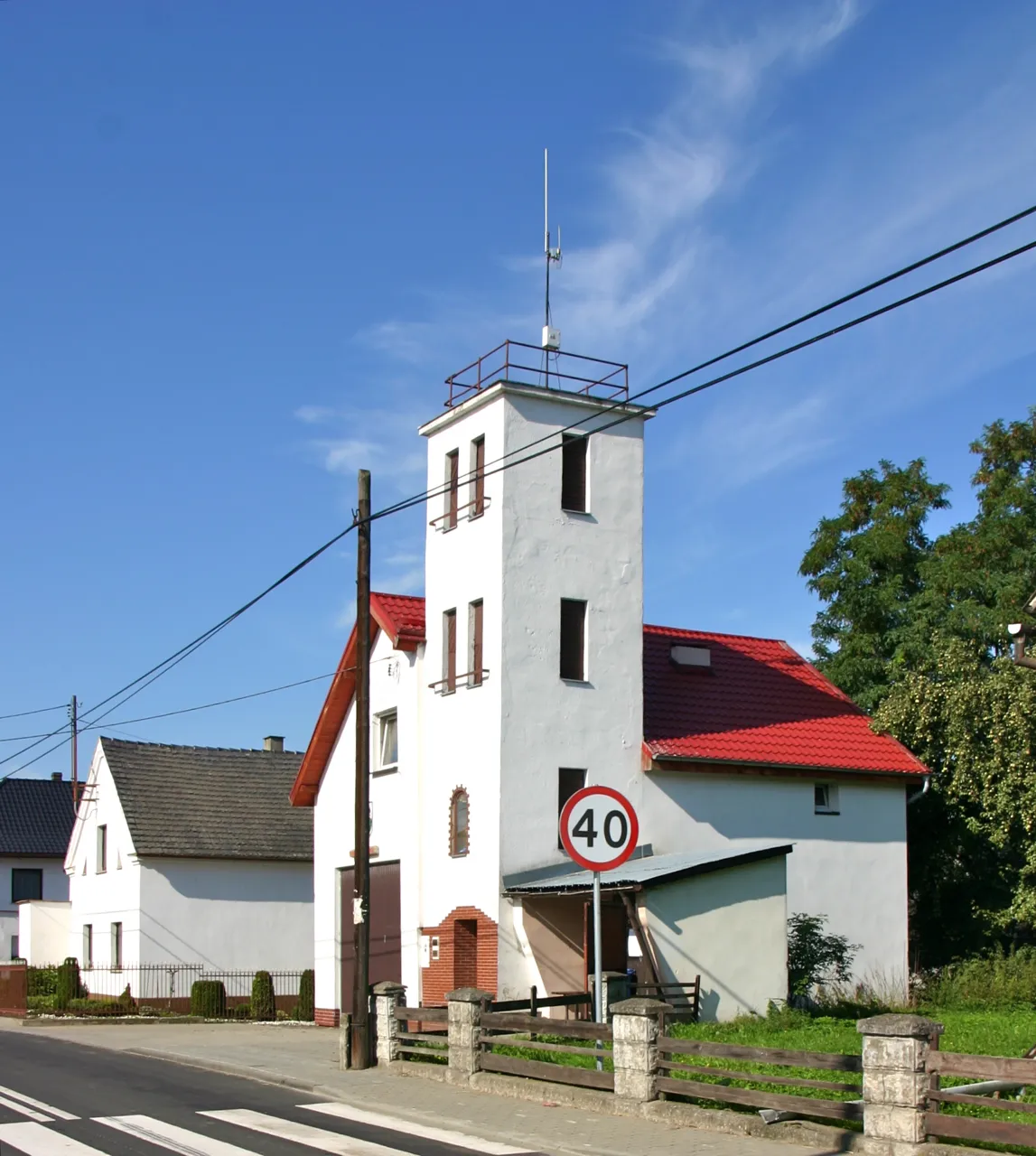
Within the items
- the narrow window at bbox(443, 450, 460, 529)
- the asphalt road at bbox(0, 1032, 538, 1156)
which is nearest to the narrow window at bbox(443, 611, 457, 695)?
the narrow window at bbox(443, 450, 460, 529)

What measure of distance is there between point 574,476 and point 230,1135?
14.9 metres

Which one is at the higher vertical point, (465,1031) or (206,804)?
(206,804)

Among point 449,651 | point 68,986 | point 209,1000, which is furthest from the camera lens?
point 68,986

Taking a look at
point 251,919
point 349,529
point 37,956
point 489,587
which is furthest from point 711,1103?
point 37,956

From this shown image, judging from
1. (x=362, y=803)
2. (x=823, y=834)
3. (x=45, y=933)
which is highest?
(x=362, y=803)

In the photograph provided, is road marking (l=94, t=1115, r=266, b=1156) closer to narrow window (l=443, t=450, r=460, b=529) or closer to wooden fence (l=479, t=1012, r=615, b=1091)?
wooden fence (l=479, t=1012, r=615, b=1091)

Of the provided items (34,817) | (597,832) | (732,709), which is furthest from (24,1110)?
(34,817)

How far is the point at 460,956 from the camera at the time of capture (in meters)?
24.5

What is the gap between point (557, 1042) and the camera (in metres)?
18.8

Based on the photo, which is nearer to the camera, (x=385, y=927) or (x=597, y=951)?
(x=597, y=951)

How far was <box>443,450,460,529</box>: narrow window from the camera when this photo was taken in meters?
26.0

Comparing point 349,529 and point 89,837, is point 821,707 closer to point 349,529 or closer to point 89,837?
point 349,529

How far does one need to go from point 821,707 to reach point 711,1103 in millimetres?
16447

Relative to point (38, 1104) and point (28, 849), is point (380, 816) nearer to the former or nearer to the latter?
point (38, 1104)
